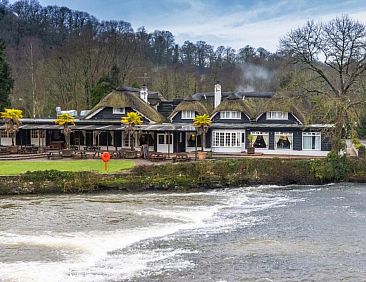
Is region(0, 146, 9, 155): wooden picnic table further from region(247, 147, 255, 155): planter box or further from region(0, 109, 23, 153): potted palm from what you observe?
region(247, 147, 255, 155): planter box

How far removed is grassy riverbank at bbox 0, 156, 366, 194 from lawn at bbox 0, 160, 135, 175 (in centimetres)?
83

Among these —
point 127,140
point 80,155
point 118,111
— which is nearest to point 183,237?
point 80,155

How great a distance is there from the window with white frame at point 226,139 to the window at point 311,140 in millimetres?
4850

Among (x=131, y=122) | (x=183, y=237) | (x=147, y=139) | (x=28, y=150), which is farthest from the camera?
(x=147, y=139)

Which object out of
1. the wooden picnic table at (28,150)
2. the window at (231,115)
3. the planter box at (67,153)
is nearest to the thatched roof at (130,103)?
the window at (231,115)

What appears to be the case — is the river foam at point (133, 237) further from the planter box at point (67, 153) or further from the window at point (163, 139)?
the window at point (163, 139)

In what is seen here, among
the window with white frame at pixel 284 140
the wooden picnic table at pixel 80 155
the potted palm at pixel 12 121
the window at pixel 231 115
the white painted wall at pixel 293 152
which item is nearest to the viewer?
the wooden picnic table at pixel 80 155

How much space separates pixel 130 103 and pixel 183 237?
998 inches

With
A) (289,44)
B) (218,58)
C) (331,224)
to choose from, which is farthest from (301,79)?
(218,58)

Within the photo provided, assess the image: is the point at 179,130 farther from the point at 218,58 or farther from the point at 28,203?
the point at 218,58

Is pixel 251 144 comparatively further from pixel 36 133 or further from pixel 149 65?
pixel 149 65

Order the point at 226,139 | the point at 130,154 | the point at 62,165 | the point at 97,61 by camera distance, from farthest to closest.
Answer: the point at 97,61 < the point at 226,139 < the point at 130,154 < the point at 62,165

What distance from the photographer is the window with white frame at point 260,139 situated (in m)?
39.3

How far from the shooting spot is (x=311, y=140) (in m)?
38.6
